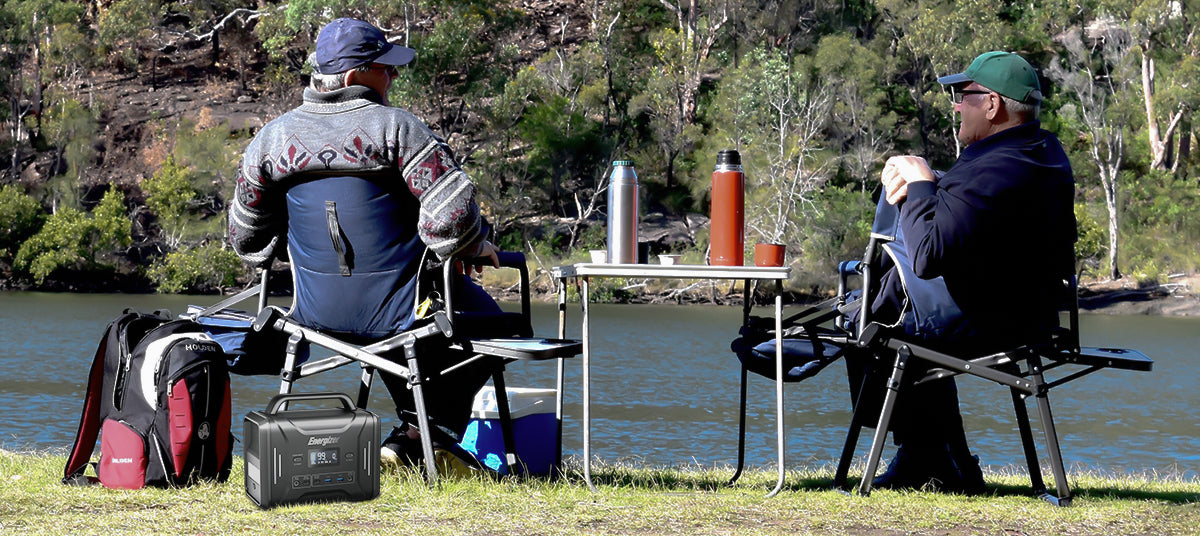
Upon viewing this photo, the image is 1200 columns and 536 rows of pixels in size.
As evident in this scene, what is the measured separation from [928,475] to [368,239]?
62.5 inches

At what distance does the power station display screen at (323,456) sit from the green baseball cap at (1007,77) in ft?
5.66

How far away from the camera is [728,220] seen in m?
3.53

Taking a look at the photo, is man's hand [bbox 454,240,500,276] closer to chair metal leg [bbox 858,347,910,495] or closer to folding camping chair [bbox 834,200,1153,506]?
folding camping chair [bbox 834,200,1153,506]

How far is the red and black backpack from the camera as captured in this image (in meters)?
3.27

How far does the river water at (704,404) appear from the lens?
24.8 ft

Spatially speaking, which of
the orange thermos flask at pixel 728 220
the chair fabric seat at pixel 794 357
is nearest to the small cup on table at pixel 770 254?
the orange thermos flask at pixel 728 220

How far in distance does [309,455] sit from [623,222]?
1.05 metres

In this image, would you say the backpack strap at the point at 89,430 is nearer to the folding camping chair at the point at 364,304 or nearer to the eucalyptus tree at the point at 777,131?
the folding camping chair at the point at 364,304

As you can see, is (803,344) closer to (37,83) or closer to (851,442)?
(851,442)

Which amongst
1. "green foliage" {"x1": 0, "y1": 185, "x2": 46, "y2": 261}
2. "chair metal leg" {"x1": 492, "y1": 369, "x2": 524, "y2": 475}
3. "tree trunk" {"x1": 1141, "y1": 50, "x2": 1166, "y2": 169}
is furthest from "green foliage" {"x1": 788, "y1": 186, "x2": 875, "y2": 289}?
"chair metal leg" {"x1": 492, "y1": 369, "x2": 524, "y2": 475}

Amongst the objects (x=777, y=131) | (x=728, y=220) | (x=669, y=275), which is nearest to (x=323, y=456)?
(x=669, y=275)

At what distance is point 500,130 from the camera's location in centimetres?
3459

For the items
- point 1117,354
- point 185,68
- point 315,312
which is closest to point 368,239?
point 315,312

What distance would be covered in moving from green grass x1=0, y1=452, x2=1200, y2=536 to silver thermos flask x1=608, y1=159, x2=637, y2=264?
2.00 feet
